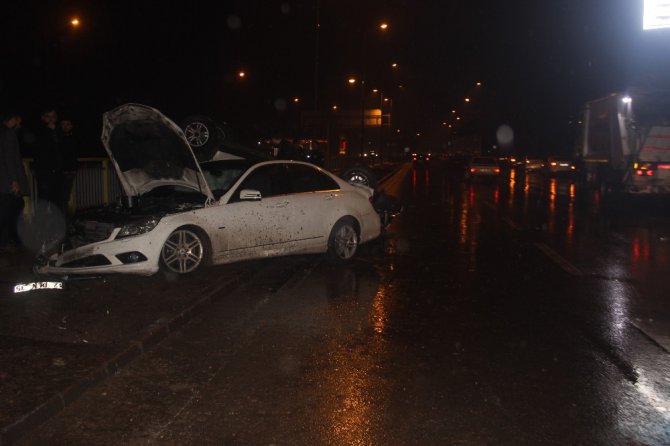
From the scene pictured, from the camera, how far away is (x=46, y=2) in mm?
26234

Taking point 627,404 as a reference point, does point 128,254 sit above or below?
above

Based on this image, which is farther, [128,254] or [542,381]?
[128,254]

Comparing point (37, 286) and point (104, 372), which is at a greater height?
point (37, 286)

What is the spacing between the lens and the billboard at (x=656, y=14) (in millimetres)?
28250

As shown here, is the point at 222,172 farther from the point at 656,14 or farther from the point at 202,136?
the point at 656,14

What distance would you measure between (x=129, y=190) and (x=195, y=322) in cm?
313

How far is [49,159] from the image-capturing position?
31.6 ft

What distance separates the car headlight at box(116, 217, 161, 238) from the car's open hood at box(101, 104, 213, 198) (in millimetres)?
885

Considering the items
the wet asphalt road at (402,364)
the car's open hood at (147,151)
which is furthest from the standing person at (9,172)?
the wet asphalt road at (402,364)

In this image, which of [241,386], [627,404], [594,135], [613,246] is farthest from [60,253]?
[594,135]

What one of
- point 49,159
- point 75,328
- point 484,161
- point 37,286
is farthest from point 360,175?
point 484,161

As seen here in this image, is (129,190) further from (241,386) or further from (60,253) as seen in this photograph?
(241,386)

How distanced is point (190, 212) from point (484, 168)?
30.8 metres

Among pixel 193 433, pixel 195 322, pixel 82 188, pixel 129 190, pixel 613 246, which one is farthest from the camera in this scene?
pixel 82 188
